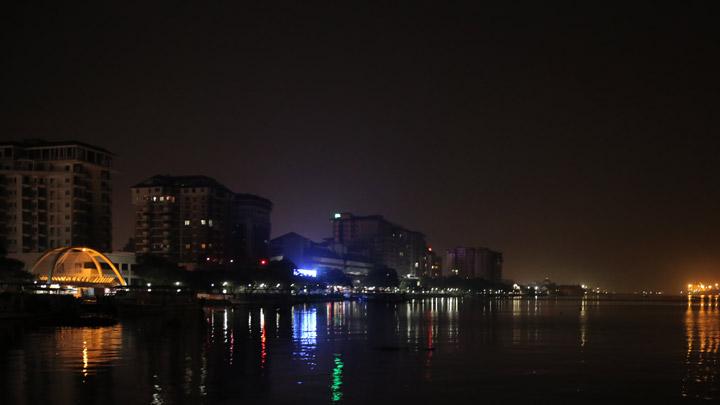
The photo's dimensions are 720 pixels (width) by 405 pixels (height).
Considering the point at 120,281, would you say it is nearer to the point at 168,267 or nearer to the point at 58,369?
the point at 168,267

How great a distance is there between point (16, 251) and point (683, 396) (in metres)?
131

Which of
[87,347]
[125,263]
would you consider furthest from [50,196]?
[87,347]

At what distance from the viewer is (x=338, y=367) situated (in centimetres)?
3888

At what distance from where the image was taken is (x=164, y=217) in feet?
655

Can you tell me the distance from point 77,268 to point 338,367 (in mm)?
93841

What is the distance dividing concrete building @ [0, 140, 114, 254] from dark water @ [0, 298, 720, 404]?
275 ft

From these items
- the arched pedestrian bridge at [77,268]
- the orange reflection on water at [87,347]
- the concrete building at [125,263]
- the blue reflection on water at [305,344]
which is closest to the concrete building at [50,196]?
the concrete building at [125,263]

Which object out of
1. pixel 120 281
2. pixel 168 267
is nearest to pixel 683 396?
pixel 120 281

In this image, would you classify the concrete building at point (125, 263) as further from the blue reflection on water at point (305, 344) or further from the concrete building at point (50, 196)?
the blue reflection on water at point (305, 344)

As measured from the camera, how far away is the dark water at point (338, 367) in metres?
30.1

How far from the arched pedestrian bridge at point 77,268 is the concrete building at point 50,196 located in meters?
19.6

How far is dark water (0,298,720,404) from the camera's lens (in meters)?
30.1

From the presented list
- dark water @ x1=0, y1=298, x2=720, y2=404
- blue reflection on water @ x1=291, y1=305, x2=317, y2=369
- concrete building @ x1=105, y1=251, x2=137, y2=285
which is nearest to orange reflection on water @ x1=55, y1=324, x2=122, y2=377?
dark water @ x1=0, y1=298, x2=720, y2=404

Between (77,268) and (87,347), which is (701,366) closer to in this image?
(87,347)
